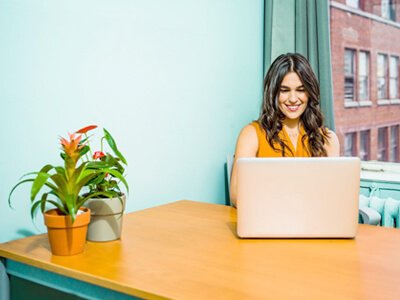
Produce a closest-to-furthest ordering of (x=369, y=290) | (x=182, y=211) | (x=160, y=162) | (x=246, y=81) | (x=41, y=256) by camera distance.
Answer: (x=369, y=290) < (x=41, y=256) < (x=182, y=211) < (x=160, y=162) < (x=246, y=81)

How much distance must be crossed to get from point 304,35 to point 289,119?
0.70m

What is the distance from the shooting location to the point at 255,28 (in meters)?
2.72

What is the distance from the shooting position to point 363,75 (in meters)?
2.89

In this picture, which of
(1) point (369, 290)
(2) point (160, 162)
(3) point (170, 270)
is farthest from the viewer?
A: (2) point (160, 162)

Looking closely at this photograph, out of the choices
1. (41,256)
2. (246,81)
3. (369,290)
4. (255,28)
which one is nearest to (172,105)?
(246,81)

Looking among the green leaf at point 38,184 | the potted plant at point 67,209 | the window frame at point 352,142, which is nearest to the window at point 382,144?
the window frame at point 352,142

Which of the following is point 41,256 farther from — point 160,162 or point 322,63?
point 322,63

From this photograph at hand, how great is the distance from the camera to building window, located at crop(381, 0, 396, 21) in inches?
106

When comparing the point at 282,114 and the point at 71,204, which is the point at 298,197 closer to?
the point at 71,204

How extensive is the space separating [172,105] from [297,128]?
55 cm

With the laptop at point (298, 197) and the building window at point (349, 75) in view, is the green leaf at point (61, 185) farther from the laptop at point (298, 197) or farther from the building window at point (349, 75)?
the building window at point (349, 75)

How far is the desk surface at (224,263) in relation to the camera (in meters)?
1.10

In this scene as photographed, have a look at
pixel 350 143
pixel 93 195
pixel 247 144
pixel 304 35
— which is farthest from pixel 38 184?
pixel 350 143

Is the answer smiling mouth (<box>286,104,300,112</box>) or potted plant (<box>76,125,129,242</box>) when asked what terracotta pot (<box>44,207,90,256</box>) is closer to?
potted plant (<box>76,125,129,242</box>)
